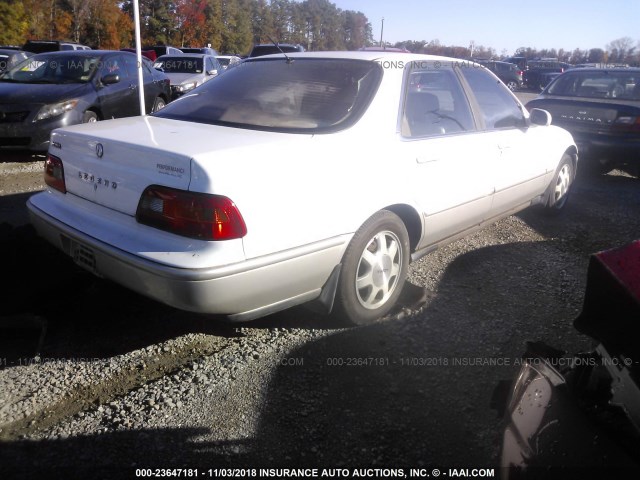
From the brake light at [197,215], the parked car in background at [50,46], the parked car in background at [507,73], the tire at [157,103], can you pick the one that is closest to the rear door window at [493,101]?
the brake light at [197,215]

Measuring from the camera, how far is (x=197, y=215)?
7.59 feet

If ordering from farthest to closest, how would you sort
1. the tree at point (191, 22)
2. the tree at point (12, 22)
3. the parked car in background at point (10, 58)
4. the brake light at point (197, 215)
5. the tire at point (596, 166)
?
the tree at point (191, 22) < the tree at point (12, 22) < the parked car in background at point (10, 58) < the tire at point (596, 166) < the brake light at point (197, 215)

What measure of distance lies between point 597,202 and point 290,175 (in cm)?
531

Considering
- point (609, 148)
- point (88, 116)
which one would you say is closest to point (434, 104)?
point (609, 148)

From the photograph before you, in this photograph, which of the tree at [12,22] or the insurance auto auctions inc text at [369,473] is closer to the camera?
the insurance auto auctions inc text at [369,473]

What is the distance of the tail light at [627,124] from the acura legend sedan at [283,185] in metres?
3.91

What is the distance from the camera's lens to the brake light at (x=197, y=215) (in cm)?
229

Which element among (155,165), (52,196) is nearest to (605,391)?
(155,165)

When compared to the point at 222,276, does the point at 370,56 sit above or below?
above

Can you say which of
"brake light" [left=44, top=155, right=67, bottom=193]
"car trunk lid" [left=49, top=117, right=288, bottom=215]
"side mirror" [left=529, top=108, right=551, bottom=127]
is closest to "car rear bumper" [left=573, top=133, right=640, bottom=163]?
"side mirror" [left=529, top=108, right=551, bottom=127]

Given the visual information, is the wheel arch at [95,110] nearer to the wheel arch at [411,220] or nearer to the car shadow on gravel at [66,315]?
the car shadow on gravel at [66,315]

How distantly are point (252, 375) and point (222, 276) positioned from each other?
0.66 metres

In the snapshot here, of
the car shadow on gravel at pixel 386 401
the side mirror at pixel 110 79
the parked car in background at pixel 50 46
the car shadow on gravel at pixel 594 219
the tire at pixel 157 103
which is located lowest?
the car shadow on gravel at pixel 386 401

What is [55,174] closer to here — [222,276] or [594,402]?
[222,276]
